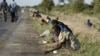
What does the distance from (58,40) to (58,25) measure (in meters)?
0.51

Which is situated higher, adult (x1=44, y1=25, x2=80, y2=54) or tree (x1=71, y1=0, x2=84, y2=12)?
adult (x1=44, y1=25, x2=80, y2=54)

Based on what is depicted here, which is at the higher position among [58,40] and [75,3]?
[58,40]

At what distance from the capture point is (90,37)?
1789cm

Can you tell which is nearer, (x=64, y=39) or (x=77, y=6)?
(x=64, y=39)

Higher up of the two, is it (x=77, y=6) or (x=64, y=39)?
(x=64, y=39)

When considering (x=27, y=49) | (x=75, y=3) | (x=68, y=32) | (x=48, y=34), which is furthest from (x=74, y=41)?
(x=75, y=3)

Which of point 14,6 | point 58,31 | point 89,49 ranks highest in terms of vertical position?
point 58,31

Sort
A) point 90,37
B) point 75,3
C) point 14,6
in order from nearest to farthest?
point 90,37
point 14,6
point 75,3

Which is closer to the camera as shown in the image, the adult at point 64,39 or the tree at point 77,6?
the adult at point 64,39

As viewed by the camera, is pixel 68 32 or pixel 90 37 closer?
pixel 68 32

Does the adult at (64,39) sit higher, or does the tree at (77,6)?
the adult at (64,39)

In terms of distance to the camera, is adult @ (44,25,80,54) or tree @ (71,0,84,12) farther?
tree @ (71,0,84,12)

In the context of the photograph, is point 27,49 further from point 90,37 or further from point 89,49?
point 90,37

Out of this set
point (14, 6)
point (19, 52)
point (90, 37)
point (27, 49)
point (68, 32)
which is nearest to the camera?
point (68, 32)
